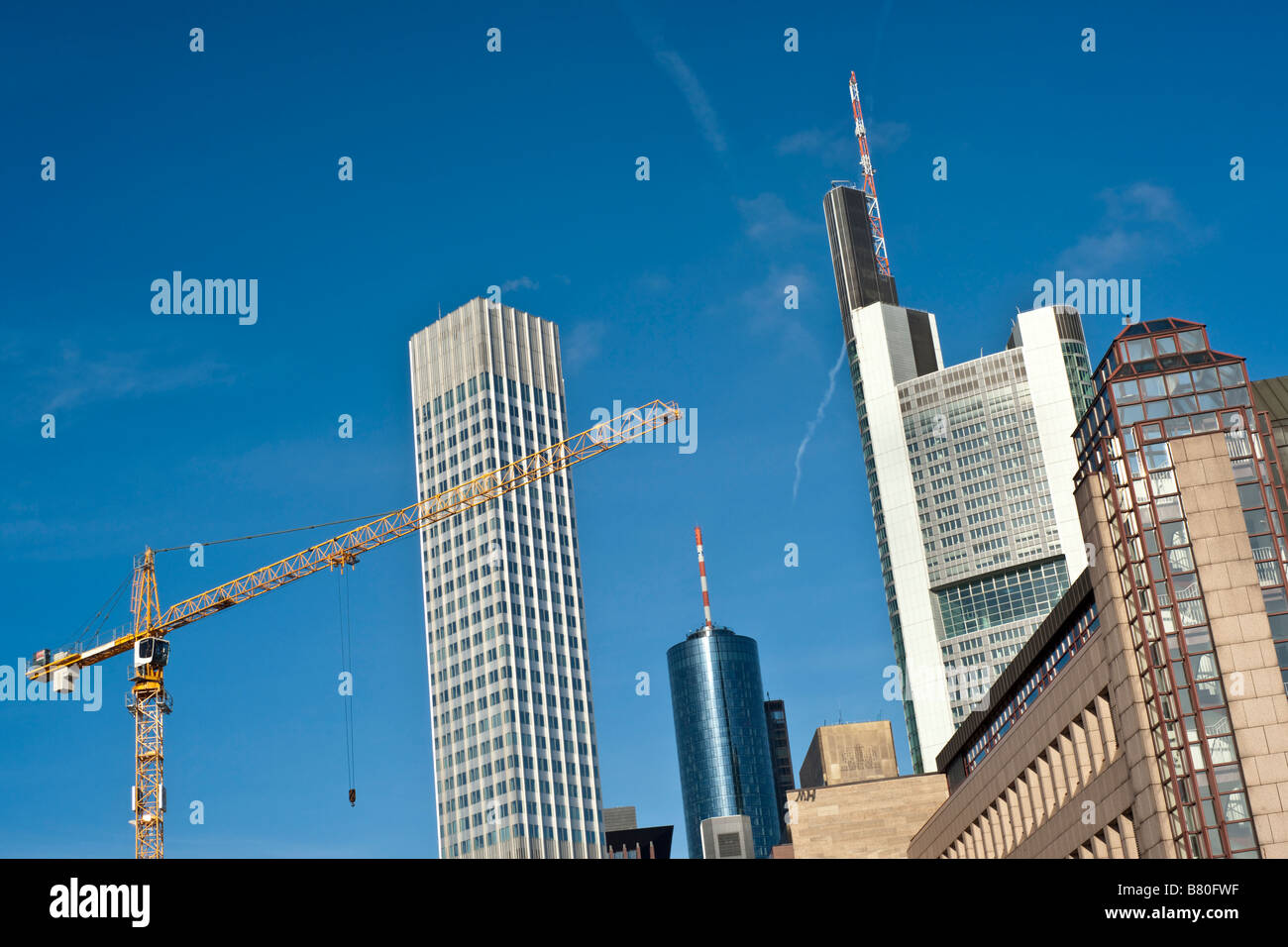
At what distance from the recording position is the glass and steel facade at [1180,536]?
71.2 m

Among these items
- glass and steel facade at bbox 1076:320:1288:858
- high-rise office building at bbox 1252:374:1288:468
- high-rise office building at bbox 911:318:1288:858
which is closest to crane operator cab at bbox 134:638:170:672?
high-rise office building at bbox 911:318:1288:858

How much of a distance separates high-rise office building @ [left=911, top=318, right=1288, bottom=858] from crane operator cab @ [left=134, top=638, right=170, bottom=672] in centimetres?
9255

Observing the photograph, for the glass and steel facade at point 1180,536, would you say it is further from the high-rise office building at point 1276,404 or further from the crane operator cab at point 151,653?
the crane operator cab at point 151,653

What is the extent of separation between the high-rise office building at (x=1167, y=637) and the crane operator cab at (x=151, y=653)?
92.6 meters

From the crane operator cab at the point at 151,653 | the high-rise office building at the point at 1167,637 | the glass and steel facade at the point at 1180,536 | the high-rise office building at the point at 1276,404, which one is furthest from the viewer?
the crane operator cab at the point at 151,653

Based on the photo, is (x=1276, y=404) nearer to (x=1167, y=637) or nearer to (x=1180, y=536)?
(x=1180, y=536)

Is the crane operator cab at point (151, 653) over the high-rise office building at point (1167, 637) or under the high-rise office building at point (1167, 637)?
over

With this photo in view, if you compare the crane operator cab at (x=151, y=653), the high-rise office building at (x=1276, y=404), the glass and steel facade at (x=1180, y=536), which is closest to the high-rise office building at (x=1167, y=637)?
the glass and steel facade at (x=1180, y=536)

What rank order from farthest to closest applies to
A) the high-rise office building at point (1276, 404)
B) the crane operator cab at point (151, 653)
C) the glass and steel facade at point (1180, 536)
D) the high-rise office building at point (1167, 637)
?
the crane operator cab at point (151, 653)
the high-rise office building at point (1276, 404)
the high-rise office building at point (1167, 637)
the glass and steel facade at point (1180, 536)

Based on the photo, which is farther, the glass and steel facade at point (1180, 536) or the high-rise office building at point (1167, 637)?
the high-rise office building at point (1167, 637)
